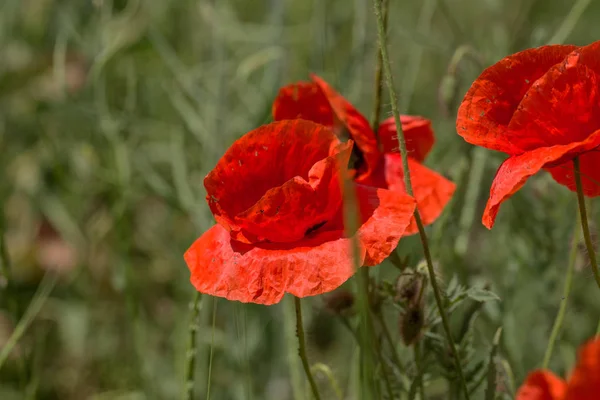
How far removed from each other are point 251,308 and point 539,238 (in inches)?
27.3

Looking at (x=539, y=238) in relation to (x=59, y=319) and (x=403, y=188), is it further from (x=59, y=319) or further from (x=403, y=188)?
(x=59, y=319)

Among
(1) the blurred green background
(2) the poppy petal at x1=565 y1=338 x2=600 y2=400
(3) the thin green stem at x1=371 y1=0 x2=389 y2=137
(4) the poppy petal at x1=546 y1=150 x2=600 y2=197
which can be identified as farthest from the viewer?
(1) the blurred green background

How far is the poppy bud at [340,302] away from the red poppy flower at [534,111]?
0.27 metres

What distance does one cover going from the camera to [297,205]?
73cm

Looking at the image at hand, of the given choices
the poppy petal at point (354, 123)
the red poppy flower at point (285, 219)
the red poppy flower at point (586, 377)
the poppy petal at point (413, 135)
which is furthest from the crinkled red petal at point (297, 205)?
the red poppy flower at point (586, 377)

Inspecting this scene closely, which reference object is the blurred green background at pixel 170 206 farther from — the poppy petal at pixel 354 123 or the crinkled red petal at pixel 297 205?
the crinkled red petal at pixel 297 205

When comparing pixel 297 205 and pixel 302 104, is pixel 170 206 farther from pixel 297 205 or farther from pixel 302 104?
pixel 297 205

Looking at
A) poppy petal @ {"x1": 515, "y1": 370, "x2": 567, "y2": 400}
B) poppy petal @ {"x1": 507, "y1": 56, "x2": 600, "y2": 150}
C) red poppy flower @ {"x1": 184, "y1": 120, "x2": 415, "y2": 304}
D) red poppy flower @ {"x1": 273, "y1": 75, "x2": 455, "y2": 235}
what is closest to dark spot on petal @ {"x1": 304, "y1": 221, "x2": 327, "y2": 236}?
red poppy flower @ {"x1": 184, "y1": 120, "x2": 415, "y2": 304}

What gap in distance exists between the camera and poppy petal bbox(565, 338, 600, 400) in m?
0.45

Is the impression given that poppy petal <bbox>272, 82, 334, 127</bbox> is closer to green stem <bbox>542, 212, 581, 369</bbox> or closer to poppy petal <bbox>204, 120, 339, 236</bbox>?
poppy petal <bbox>204, 120, 339, 236</bbox>

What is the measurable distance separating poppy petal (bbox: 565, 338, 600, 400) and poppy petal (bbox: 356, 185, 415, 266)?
258 mm

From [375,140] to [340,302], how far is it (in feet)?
0.65

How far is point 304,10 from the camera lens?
2.74 m

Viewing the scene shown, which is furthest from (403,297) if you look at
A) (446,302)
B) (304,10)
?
(304,10)
